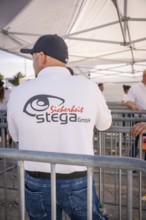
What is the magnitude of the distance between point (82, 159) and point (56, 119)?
43cm

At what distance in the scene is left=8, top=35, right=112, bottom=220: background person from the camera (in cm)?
184

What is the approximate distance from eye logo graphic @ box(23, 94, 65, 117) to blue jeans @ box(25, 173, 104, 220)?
0.48 m

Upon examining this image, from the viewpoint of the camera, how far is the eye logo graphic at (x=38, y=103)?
1.83 metres

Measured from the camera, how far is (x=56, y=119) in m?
1.85

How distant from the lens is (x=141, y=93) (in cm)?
610

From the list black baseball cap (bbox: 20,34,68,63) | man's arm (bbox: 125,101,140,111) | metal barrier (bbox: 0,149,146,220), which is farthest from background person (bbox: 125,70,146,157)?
metal barrier (bbox: 0,149,146,220)

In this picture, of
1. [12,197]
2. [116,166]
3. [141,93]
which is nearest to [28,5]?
[141,93]

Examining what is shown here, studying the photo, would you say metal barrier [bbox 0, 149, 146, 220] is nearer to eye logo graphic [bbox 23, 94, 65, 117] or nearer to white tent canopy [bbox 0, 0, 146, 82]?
eye logo graphic [bbox 23, 94, 65, 117]

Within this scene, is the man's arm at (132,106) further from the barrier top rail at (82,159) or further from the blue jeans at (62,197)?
the barrier top rail at (82,159)

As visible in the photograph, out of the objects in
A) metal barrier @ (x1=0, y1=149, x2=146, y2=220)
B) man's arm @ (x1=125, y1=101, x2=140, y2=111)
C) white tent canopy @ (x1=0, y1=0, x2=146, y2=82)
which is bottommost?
metal barrier @ (x1=0, y1=149, x2=146, y2=220)

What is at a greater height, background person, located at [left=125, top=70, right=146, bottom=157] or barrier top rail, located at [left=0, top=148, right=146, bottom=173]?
background person, located at [left=125, top=70, right=146, bottom=157]

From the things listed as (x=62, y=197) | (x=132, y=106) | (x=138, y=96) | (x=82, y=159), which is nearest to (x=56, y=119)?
(x=82, y=159)

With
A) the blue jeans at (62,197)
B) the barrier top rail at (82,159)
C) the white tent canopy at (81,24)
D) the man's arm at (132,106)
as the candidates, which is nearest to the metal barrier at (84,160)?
the barrier top rail at (82,159)

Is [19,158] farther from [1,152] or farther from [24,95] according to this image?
[24,95]
